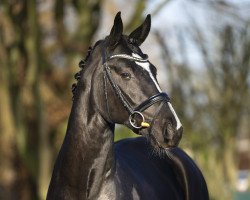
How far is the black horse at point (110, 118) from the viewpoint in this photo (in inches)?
206

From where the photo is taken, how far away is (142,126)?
5273 millimetres

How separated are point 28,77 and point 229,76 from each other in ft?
22.0

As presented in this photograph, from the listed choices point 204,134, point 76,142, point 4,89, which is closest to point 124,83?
point 76,142

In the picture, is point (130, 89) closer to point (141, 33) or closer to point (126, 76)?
point (126, 76)

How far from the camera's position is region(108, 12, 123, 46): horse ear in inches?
211

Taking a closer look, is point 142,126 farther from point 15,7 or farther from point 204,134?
point 204,134

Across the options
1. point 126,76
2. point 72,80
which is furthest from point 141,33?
point 72,80

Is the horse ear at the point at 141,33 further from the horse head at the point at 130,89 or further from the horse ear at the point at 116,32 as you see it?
the horse ear at the point at 116,32

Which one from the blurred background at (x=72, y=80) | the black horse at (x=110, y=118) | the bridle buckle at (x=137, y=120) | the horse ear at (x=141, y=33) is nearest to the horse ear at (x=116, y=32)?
the black horse at (x=110, y=118)

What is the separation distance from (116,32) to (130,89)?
0.39 m

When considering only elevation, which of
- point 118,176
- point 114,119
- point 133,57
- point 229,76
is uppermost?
point 229,76

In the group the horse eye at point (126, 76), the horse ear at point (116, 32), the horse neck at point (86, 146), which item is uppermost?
the horse ear at point (116, 32)

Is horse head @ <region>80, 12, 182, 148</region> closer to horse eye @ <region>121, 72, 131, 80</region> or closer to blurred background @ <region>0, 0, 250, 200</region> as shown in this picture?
horse eye @ <region>121, 72, 131, 80</region>

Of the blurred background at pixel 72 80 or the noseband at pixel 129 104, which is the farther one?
the blurred background at pixel 72 80
